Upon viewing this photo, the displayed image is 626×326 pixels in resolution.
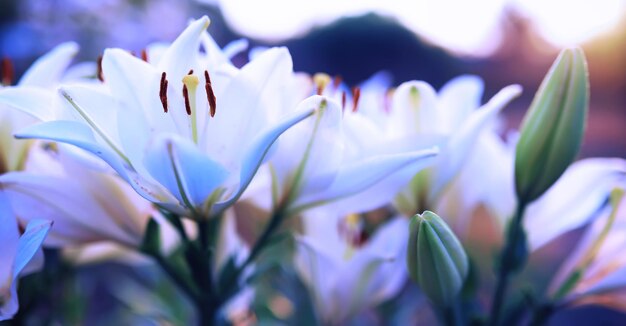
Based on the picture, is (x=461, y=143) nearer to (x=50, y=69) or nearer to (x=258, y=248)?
(x=258, y=248)

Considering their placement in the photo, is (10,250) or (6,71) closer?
(10,250)

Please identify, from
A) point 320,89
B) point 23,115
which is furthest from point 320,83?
point 23,115

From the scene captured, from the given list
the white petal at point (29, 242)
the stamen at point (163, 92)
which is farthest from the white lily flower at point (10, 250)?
the stamen at point (163, 92)

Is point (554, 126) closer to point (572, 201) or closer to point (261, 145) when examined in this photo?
point (572, 201)

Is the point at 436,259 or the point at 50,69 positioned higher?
the point at 50,69

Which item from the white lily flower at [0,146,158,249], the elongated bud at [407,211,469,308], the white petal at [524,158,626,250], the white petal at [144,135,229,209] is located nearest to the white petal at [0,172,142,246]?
the white lily flower at [0,146,158,249]

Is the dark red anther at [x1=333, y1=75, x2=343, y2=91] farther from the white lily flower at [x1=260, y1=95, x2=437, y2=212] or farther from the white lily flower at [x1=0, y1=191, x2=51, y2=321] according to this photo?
the white lily flower at [x1=0, y1=191, x2=51, y2=321]

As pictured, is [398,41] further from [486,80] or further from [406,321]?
[406,321]
